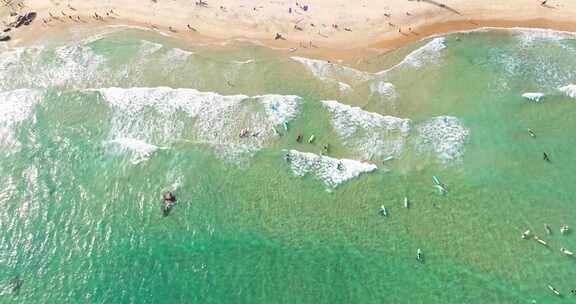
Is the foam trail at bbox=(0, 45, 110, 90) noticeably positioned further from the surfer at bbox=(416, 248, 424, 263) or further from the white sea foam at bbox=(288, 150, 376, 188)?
the surfer at bbox=(416, 248, 424, 263)

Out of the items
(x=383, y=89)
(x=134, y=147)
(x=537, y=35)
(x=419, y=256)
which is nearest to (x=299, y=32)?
(x=383, y=89)

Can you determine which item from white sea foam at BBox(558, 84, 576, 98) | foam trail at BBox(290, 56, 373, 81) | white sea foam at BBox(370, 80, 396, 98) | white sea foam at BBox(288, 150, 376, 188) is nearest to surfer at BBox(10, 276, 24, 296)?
white sea foam at BBox(288, 150, 376, 188)

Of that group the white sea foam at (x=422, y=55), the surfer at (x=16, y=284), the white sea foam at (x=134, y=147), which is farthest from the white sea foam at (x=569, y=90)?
the surfer at (x=16, y=284)

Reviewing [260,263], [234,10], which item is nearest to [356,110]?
[260,263]

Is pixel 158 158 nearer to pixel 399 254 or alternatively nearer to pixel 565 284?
pixel 399 254

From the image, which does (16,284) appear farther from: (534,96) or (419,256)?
(534,96)

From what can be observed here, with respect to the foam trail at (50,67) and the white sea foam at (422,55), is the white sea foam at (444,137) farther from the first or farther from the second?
Result: the foam trail at (50,67)
